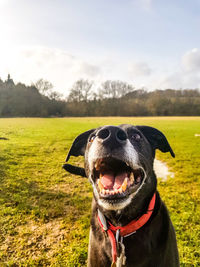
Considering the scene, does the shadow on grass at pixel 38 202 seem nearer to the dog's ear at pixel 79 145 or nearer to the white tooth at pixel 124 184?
the dog's ear at pixel 79 145

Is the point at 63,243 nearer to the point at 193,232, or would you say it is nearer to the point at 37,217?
the point at 37,217

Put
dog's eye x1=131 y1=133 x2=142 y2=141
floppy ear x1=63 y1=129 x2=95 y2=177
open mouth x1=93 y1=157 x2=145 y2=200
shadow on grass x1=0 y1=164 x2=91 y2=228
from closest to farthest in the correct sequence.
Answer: open mouth x1=93 y1=157 x2=145 y2=200
dog's eye x1=131 y1=133 x2=142 y2=141
floppy ear x1=63 y1=129 x2=95 y2=177
shadow on grass x1=0 y1=164 x2=91 y2=228

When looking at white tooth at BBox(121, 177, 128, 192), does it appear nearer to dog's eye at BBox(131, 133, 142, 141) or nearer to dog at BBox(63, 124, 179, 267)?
dog at BBox(63, 124, 179, 267)

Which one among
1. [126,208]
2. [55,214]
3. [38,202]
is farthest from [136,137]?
[38,202]

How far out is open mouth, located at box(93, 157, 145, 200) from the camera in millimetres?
2234

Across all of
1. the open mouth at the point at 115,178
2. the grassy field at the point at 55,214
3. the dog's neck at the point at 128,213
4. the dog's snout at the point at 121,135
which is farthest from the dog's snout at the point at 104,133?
the grassy field at the point at 55,214

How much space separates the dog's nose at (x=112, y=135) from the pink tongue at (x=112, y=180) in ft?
1.55

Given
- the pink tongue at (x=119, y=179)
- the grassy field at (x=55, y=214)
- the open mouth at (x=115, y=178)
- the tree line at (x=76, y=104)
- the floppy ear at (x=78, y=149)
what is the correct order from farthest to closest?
the tree line at (x=76, y=104), the grassy field at (x=55, y=214), the floppy ear at (x=78, y=149), the pink tongue at (x=119, y=179), the open mouth at (x=115, y=178)

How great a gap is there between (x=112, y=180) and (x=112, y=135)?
0.58 metres

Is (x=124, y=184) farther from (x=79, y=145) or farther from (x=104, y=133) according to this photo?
(x=79, y=145)

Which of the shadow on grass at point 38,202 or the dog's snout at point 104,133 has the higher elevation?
the dog's snout at point 104,133

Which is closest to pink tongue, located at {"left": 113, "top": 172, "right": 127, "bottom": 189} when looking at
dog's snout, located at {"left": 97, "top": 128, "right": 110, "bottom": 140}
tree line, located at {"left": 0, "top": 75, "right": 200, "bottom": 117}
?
dog's snout, located at {"left": 97, "top": 128, "right": 110, "bottom": 140}

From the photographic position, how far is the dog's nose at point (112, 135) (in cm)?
225

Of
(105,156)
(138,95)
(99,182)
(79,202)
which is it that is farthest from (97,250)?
(138,95)
